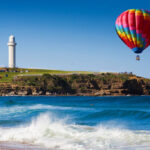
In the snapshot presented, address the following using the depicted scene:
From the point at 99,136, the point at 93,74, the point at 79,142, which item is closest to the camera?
the point at 79,142

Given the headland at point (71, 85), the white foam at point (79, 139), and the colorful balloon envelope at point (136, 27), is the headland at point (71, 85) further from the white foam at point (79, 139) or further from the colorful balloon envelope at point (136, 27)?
the white foam at point (79, 139)

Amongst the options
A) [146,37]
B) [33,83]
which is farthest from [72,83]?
[146,37]

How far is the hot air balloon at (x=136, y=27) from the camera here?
3575 centimetres

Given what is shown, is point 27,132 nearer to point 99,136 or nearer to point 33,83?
point 99,136

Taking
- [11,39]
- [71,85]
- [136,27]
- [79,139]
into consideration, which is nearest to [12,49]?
[11,39]

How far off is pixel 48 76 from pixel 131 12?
113m

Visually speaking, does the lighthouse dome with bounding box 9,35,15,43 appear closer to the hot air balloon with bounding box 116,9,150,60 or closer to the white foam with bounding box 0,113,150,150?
the hot air balloon with bounding box 116,9,150,60

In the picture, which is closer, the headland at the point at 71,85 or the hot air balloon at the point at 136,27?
the hot air balloon at the point at 136,27

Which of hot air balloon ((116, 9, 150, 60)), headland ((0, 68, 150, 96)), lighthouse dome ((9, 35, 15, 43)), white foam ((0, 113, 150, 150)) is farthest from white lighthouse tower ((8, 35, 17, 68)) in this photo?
white foam ((0, 113, 150, 150))

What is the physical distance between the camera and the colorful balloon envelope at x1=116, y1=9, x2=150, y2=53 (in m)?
35.8

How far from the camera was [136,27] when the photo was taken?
1415 inches

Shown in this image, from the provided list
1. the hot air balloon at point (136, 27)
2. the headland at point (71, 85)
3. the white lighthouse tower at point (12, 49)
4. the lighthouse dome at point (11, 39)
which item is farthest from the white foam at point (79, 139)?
the lighthouse dome at point (11, 39)

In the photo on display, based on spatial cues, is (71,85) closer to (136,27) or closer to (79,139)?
(136,27)

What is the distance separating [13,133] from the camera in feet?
62.1
